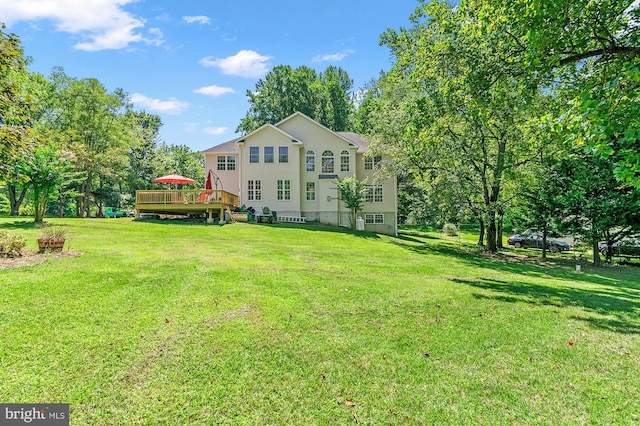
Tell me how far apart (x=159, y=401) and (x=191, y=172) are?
52.3m

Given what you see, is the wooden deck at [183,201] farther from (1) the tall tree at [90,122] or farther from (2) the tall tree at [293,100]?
(2) the tall tree at [293,100]

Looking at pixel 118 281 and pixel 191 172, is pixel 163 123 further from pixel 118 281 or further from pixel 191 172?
pixel 118 281

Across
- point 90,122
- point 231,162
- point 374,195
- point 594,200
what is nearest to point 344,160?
point 374,195

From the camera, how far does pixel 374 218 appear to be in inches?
1113

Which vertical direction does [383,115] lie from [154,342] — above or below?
above

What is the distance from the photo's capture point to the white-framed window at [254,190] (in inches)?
1045

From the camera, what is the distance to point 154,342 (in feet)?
13.7

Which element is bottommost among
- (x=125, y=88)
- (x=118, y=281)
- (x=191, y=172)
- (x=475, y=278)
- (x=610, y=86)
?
(x=475, y=278)

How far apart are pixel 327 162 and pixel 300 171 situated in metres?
2.44

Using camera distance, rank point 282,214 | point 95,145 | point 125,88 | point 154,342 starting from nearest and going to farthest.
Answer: point 154,342 < point 282,214 < point 95,145 < point 125,88

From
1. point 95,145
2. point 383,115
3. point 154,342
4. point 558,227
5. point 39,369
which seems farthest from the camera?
point 95,145

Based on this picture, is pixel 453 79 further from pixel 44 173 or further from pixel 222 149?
pixel 222 149

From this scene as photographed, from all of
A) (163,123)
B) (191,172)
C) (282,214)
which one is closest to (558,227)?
(282,214)

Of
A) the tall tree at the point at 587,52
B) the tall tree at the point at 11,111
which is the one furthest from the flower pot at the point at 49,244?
the tall tree at the point at 587,52
